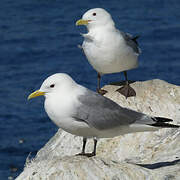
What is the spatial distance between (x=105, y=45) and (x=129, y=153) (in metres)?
1.98

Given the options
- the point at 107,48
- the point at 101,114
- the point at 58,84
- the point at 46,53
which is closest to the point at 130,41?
the point at 107,48

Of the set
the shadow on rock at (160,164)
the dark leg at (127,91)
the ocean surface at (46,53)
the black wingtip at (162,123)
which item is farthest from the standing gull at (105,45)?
the ocean surface at (46,53)

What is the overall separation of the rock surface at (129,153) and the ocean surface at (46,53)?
5.50 meters

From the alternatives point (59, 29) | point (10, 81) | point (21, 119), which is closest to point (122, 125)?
point (21, 119)

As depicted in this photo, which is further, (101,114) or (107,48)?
(107,48)

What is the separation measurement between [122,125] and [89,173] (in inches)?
36.3

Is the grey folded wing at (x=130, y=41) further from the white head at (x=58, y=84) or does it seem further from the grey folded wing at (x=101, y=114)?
the white head at (x=58, y=84)

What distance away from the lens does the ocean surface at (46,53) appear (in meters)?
17.6

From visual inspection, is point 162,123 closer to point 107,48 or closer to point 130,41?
point 107,48

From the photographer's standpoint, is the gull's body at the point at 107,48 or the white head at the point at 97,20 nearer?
the gull's body at the point at 107,48

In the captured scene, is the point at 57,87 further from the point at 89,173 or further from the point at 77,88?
the point at 89,173

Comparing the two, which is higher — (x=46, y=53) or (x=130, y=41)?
(x=130, y=41)

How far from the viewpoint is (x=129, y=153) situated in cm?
997

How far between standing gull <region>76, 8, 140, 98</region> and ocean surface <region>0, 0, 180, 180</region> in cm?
572
